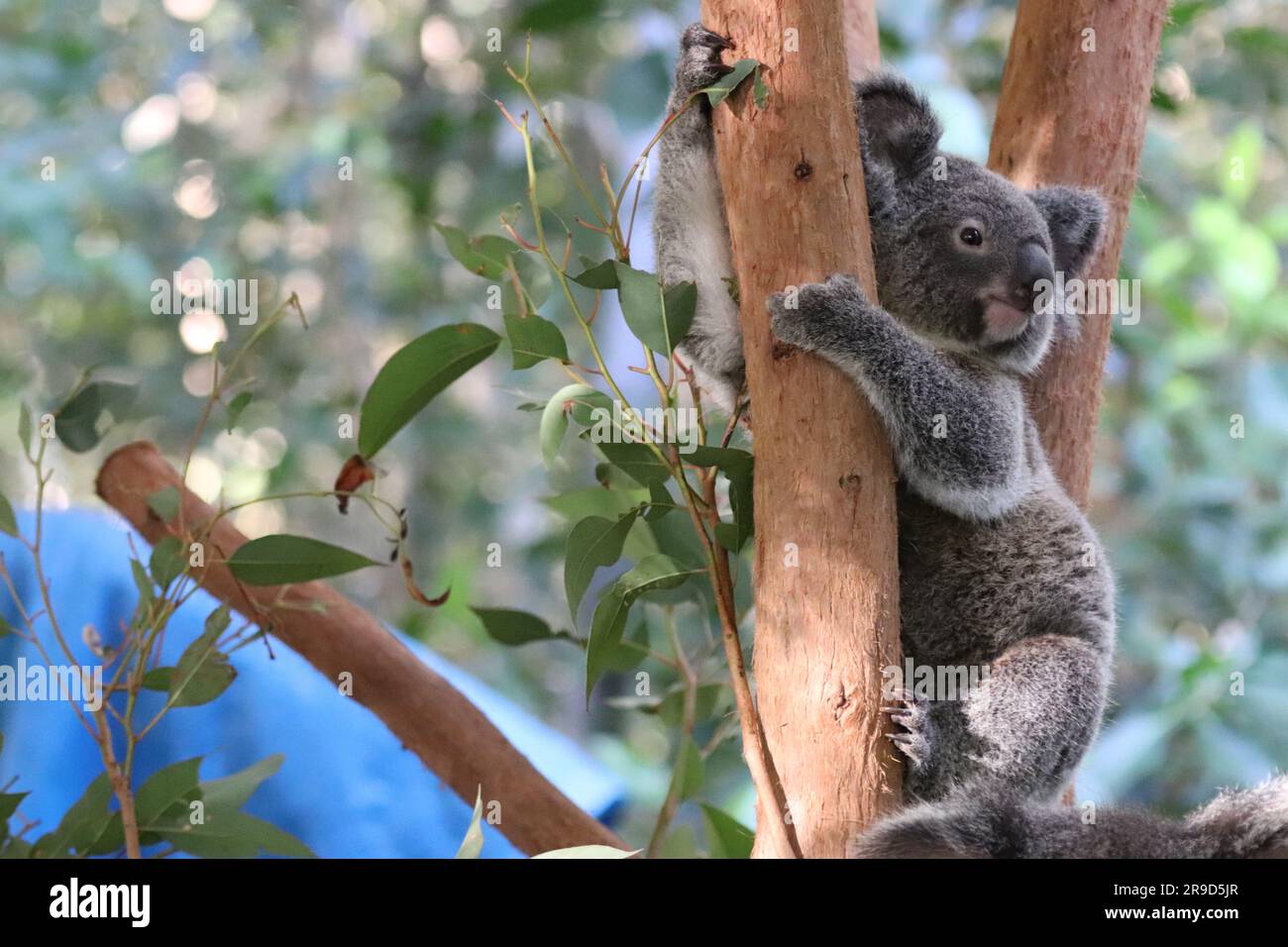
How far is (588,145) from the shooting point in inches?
202

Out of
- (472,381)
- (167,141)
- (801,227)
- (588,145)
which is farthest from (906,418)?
(472,381)

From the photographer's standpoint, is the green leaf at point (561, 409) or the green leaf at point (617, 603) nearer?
the green leaf at point (561, 409)

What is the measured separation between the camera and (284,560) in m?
1.68

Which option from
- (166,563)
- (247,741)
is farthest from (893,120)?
(247,741)

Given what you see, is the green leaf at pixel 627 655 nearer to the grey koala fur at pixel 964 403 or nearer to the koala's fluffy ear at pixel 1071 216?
the grey koala fur at pixel 964 403

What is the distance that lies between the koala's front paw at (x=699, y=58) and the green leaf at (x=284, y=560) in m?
0.76

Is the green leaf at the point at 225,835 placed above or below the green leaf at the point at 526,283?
below

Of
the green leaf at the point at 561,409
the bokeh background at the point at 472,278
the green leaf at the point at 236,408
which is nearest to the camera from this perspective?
the green leaf at the point at 561,409

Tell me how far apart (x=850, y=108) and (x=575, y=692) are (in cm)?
494

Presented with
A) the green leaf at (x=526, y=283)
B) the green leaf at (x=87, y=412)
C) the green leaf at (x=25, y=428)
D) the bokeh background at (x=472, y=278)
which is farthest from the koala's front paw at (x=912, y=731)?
the green leaf at (x=87, y=412)

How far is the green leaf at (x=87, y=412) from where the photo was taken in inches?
74.2

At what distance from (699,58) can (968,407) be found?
2.02 ft

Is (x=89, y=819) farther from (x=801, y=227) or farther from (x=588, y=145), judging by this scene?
(x=588, y=145)
